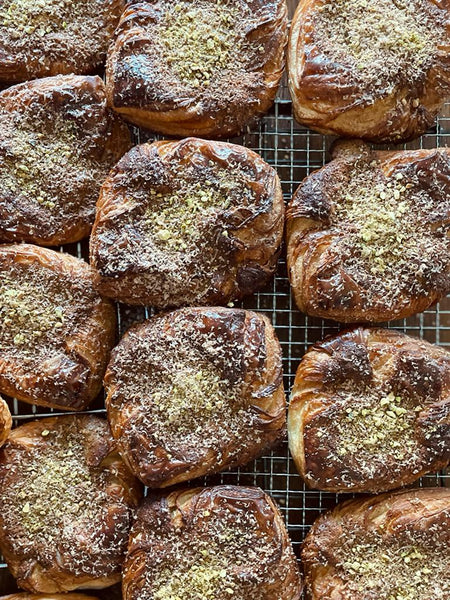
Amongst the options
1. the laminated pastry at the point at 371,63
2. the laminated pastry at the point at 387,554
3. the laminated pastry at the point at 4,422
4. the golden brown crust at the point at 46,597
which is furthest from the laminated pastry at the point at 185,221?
the golden brown crust at the point at 46,597

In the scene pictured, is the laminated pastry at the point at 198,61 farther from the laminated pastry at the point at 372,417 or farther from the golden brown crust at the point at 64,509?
the golden brown crust at the point at 64,509

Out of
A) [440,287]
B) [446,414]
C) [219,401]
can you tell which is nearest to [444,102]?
[440,287]

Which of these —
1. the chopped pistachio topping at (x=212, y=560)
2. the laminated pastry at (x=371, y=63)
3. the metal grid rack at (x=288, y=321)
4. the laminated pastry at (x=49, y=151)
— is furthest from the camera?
the metal grid rack at (x=288, y=321)

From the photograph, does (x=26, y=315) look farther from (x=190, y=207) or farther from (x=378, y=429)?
(x=378, y=429)

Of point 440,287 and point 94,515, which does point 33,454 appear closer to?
point 94,515

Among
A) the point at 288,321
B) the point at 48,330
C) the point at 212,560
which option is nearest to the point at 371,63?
the point at 288,321

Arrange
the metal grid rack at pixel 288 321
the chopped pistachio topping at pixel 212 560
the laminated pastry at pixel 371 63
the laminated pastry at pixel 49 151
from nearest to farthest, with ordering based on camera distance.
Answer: the chopped pistachio topping at pixel 212 560, the laminated pastry at pixel 371 63, the laminated pastry at pixel 49 151, the metal grid rack at pixel 288 321

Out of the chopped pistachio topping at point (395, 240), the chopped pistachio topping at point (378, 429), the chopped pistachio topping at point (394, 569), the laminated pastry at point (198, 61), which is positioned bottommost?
the chopped pistachio topping at point (394, 569)
